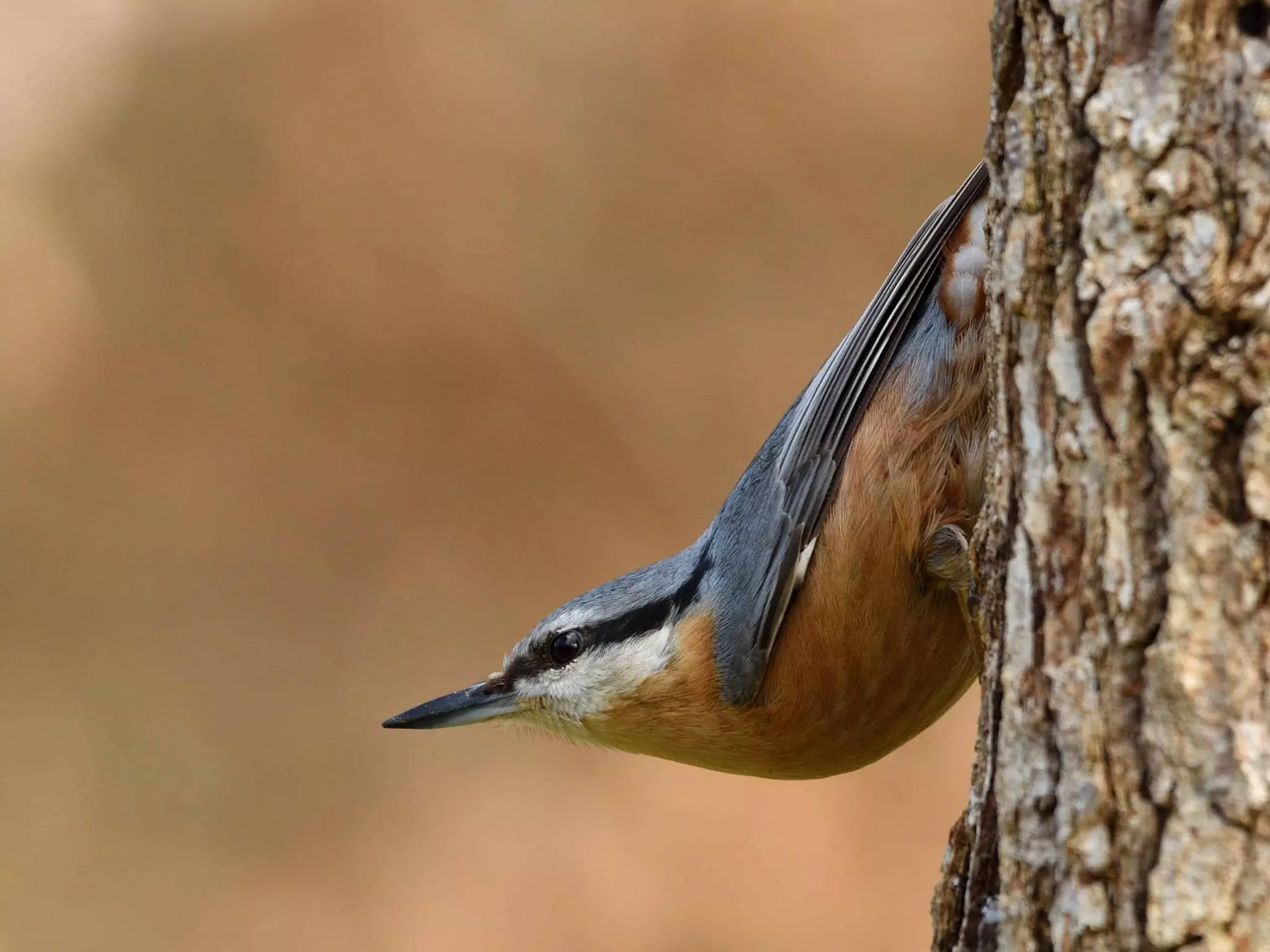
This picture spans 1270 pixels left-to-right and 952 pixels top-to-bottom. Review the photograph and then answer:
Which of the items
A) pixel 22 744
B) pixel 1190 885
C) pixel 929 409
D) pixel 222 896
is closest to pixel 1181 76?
pixel 1190 885

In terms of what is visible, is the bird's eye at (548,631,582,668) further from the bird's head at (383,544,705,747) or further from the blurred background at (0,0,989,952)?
the blurred background at (0,0,989,952)

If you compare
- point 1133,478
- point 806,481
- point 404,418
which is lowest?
point 1133,478

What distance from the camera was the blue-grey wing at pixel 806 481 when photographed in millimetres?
2273

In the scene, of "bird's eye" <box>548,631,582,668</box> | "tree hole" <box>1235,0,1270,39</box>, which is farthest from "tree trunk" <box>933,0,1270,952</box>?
"bird's eye" <box>548,631,582,668</box>

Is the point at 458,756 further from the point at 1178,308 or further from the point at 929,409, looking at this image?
the point at 1178,308

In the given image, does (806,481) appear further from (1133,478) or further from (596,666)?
(1133,478)

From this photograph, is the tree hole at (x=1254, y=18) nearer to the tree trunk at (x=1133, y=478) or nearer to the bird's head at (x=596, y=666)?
the tree trunk at (x=1133, y=478)

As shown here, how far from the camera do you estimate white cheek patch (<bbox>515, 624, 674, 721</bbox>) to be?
2.48 metres

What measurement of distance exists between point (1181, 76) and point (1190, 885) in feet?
2.26

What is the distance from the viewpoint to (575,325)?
4.56 m

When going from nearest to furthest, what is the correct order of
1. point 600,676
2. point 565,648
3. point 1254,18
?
point 1254,18
point 600,676
point 565,648

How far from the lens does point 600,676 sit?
2533mm

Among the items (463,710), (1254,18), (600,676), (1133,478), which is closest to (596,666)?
(600,676)

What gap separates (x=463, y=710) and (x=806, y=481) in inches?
37.6
